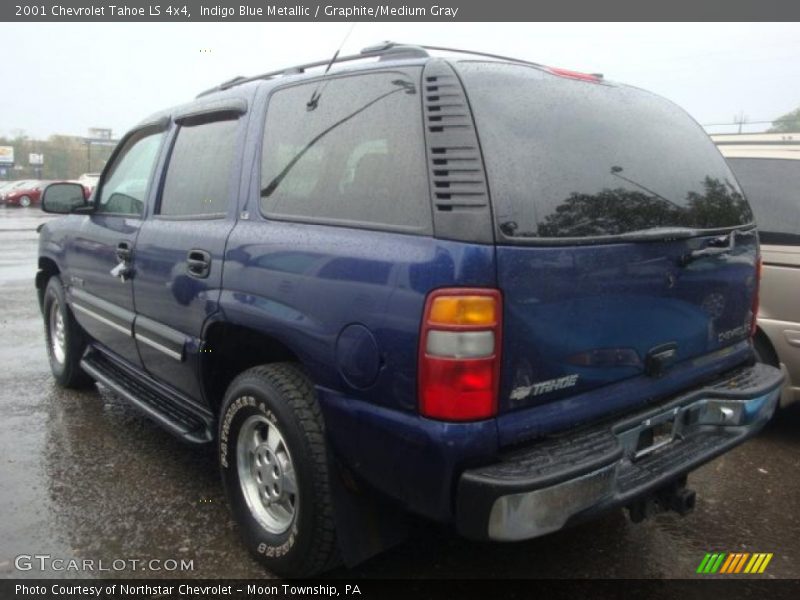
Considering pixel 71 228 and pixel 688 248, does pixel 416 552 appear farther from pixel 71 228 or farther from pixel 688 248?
pixel 71 228

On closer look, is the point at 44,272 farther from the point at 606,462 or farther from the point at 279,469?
the point at 606,462

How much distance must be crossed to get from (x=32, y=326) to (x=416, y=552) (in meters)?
5.79

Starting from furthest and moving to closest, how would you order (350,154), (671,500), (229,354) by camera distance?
1. (229,354)
2. (671,500)
3. (350,154)

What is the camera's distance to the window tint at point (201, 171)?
2.97m

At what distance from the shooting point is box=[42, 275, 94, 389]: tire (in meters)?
4.62

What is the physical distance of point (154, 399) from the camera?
11.6 ft

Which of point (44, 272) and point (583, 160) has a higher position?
point (583, 160)

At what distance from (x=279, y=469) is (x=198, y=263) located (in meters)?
0.98

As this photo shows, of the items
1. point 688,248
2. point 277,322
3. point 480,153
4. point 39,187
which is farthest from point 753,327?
point 39,187

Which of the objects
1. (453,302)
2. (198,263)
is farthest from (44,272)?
(453,302)

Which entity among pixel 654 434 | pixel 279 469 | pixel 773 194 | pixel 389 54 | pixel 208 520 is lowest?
pixel 208 520

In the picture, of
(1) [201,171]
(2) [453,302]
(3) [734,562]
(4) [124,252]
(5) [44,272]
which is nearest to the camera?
(2) [453,302]

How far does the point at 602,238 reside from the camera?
2158mm

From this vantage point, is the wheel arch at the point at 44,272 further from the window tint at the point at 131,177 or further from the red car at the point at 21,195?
the red car at the point at 21,195
